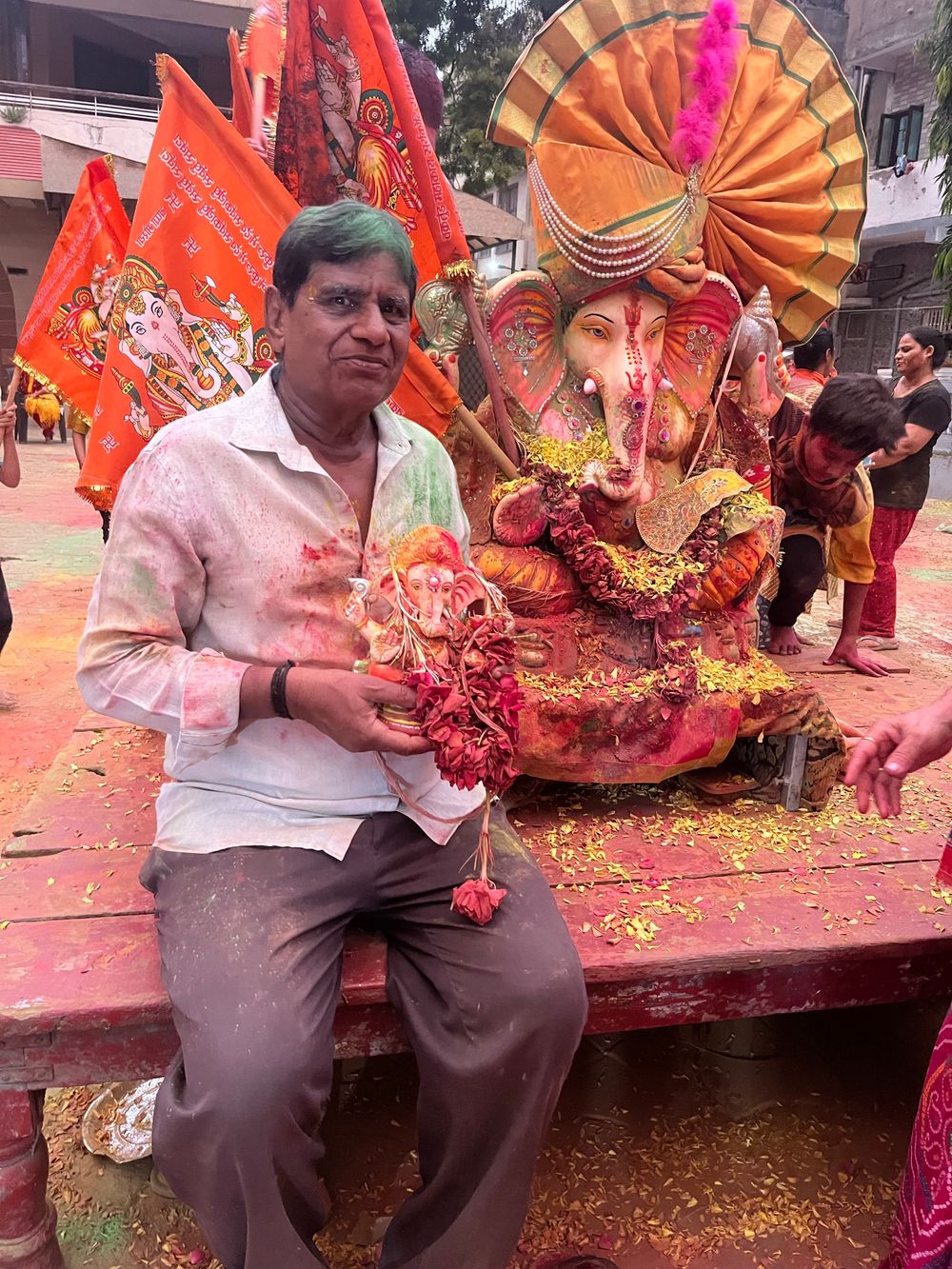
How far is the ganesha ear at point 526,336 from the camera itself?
2.77 meters

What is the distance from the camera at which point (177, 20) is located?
635 inches

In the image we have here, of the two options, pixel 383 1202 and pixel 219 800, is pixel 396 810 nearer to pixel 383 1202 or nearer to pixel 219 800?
pixel 219 800

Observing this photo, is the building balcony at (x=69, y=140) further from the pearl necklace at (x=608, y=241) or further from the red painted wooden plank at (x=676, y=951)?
the red painted wooden plank at (x=676, y=951)

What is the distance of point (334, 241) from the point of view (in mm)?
1566

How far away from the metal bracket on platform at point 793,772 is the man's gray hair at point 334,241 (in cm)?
177

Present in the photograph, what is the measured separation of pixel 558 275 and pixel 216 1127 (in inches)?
94.9

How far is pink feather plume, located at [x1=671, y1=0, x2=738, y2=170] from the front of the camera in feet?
8.54

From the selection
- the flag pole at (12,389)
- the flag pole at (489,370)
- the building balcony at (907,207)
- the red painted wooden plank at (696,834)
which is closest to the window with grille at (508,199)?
the building balcony at (907,207)

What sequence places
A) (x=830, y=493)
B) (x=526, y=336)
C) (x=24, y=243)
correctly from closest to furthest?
(x=526, y=336) < (x=830, y=493) < (x=24, y=243)

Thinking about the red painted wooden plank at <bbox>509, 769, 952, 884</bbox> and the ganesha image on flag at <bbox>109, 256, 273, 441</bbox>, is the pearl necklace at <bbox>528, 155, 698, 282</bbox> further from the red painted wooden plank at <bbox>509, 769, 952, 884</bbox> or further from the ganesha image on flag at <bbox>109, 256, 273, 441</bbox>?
the red painted wooden plank at <bbox>509, 769, 952, 884</bbox>

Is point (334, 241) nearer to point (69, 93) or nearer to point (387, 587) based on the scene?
point (387, 587)

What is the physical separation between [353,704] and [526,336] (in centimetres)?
170

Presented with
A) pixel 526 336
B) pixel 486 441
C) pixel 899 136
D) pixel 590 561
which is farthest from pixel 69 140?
pixel 590 561

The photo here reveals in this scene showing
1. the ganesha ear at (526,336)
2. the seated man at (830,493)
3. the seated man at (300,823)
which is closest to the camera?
the seated man at (300,823)
